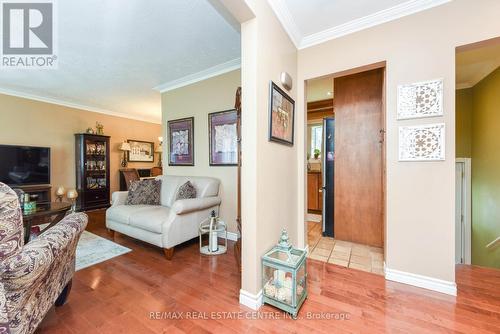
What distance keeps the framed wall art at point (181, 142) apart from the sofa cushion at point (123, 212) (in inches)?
38.7

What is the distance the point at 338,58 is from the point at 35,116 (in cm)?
552

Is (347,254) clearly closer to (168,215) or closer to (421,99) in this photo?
(421,99)

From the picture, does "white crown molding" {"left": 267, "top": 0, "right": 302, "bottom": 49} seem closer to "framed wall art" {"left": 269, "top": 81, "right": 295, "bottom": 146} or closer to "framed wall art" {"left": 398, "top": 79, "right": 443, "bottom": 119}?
"framed wall art" {"left": 269, "top": 81, "right": 295, "bottom": 146}

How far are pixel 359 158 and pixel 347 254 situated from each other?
4.03 ft

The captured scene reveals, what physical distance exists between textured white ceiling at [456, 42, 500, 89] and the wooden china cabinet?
6.36 metres

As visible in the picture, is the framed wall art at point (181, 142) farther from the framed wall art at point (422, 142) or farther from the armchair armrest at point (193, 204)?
the framed wall art at point (422, 142)

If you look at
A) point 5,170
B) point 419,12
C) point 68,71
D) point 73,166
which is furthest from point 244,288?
point 73,166

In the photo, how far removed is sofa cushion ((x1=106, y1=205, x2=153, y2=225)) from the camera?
2736 mm

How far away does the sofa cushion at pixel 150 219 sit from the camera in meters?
2.41

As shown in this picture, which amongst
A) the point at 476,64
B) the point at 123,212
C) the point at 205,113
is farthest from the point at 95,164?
the point at 476,64

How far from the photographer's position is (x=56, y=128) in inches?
175

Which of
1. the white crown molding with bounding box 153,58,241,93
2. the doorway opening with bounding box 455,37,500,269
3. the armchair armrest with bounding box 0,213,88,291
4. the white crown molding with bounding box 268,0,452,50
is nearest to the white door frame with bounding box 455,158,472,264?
the doorway opening with bounding box 455,37,500,269

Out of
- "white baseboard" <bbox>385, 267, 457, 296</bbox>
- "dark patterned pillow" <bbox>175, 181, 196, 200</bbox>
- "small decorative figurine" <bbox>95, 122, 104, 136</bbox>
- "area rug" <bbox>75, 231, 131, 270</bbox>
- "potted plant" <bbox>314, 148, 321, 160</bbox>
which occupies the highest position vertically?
"small decorative figurine" <bbox>95, 122, 104, 136</bbox>

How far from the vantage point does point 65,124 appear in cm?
460
